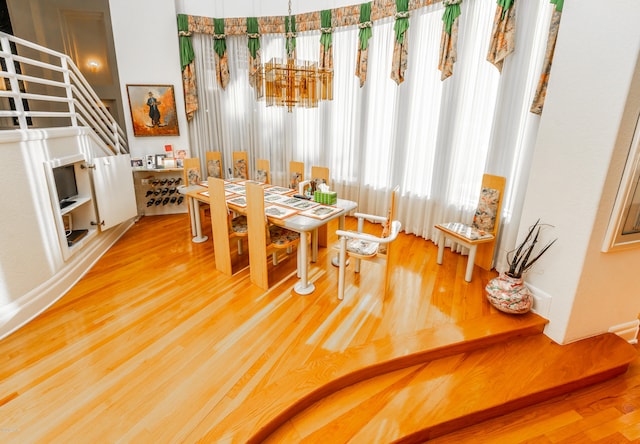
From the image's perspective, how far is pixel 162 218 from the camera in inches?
199

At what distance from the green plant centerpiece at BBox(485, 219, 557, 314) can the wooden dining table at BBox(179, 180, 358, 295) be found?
1540 millimetres

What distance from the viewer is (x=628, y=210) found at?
6.67 ft

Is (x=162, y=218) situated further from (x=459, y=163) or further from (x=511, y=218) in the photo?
(x=511, y=218)

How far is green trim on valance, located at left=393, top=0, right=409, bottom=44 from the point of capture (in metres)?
3.72

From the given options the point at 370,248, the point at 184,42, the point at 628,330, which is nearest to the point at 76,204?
the point at 184,42

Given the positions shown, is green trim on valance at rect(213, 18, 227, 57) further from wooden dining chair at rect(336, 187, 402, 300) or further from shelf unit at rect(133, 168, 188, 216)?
wooden dining chair at rect(336, 187, 402, 300)

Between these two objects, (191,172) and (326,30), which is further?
(326,30)

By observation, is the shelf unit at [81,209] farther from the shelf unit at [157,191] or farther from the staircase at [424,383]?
the staircase at [424,383]

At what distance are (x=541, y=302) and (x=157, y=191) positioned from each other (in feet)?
17.5

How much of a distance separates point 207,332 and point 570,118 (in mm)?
3083

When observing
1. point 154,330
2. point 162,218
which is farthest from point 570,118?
point 162,218

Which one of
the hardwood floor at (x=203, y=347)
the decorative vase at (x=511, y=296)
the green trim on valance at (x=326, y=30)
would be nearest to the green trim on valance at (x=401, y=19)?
the green trim on valance at (x=326, y=30)

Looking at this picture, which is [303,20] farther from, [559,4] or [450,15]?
[559,4]

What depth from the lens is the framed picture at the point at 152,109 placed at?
4727mm
